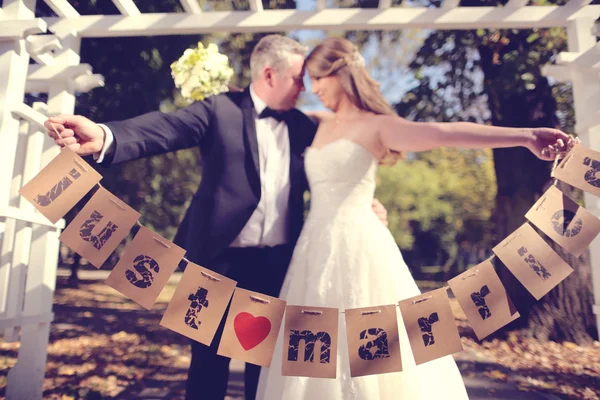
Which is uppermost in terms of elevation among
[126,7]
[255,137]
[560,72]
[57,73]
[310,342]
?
[126,7]

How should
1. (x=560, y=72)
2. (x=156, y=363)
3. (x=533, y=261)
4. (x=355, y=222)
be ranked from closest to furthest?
(x=533, y=261) < (x=355, y=222) < (x=560, y=72) < (x=156, y=363)

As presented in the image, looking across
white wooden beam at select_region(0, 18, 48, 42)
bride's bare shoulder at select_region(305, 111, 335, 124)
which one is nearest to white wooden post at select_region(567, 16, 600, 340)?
bride's bare shoulder at select_region(305, 111, 335, 124)

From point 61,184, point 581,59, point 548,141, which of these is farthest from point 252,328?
point 581,59

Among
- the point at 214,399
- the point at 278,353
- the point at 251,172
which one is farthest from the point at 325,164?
the point at 214,399

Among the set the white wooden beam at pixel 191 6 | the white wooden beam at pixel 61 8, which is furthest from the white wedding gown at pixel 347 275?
the white wooden beam at pixel 61 8

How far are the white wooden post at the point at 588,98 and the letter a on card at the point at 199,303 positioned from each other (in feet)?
6.56

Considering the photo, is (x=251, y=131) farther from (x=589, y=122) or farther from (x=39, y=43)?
(x=589, y=122)

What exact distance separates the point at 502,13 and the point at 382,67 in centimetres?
517

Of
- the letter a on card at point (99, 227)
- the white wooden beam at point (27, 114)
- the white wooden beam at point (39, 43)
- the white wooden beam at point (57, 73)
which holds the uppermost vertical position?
the white wooden beam at point (57, 73)

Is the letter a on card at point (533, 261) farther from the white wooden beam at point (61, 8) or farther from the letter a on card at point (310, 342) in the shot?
the white wooden beam at point (61, 8)

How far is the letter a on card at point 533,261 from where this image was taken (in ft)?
5.82

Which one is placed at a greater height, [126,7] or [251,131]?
[126,7]

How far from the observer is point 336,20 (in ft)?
8.09

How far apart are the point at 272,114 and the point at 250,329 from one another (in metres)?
1.24
